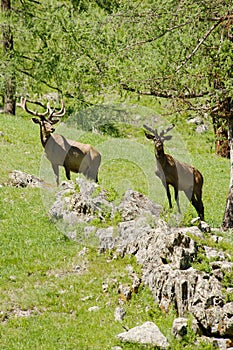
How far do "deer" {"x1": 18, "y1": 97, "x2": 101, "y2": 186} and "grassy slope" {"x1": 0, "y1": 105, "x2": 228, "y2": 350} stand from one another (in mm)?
1475

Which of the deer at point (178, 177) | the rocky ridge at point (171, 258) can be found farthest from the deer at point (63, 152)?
the rocky ridge at point (171, 258)

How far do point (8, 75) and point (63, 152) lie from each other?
9765 millimetres

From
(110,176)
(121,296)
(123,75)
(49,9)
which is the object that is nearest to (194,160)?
(110,176)

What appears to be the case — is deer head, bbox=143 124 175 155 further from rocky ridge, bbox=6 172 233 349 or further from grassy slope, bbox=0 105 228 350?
grassy slope, bbox=0 105 228 350

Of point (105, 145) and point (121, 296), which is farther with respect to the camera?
point (105, 145)

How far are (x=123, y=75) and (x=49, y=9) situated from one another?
13.5 meters

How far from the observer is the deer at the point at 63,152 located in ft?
63.7

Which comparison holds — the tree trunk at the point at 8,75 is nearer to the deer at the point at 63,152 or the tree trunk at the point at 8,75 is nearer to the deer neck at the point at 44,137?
the deer at the point at 63,152

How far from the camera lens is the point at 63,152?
64.2 ft

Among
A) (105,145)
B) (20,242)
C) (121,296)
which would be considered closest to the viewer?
(121,296)

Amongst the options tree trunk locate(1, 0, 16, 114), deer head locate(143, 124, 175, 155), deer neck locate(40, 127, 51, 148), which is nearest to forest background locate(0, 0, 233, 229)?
deer head locate(143, 124, 175, 155)

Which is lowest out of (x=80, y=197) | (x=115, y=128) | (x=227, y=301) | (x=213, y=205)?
(x=115, y=128)

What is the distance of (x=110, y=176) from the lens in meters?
22.7

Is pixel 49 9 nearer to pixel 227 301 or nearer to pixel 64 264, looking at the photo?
pixel 64 264
